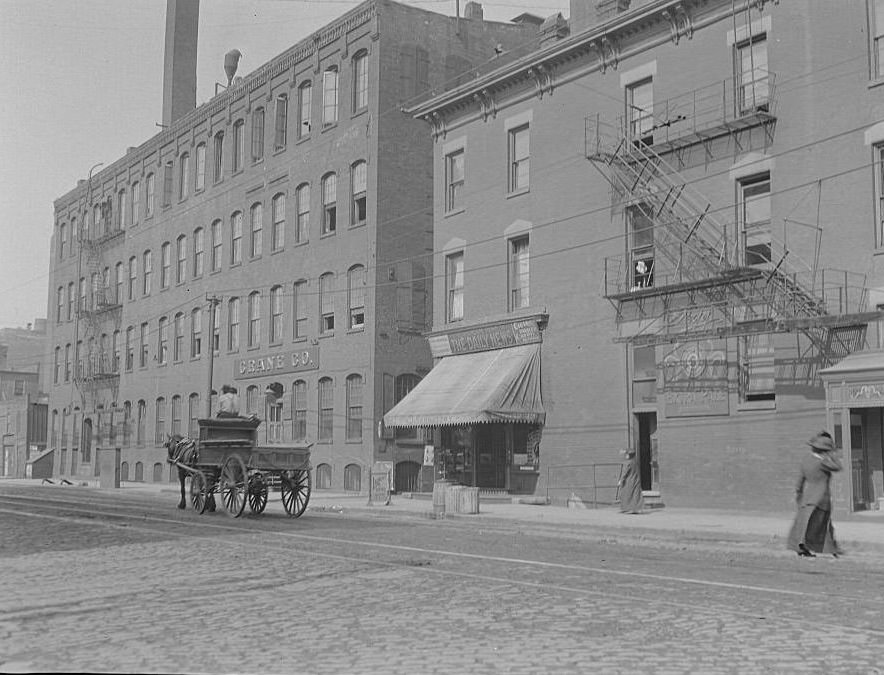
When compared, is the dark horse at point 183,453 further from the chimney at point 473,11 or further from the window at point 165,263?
the window at point 165,263

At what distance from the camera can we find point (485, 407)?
88.3 ft

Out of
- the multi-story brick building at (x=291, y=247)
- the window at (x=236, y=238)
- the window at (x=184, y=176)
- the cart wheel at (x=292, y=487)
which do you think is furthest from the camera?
the window at (x=184, y=176)

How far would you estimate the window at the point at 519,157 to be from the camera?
96.7 feet

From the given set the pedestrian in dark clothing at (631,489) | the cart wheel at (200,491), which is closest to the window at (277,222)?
the cart wheel at (200,491)

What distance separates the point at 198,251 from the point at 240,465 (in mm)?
28304

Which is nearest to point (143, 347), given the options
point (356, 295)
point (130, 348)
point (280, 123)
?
point (130, 348)

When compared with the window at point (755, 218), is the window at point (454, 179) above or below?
above

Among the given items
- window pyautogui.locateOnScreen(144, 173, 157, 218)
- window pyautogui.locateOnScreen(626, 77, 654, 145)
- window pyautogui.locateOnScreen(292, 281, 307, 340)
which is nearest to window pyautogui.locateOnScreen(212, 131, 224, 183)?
window pyautogui.locateOnScreen(144, 173, 157, 218)

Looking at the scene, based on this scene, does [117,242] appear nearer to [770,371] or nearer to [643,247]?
[643,247]

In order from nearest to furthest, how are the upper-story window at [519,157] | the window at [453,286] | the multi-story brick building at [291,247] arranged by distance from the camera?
1. the upper-story window at [519,157]
2. the window at [453,286]
3. the multi-story brick building at [291,247]

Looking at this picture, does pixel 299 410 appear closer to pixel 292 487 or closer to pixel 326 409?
pixel 326 409

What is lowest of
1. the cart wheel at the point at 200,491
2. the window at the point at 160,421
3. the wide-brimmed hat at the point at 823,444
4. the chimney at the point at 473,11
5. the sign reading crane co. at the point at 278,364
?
the cart wheel at the point at 200,491

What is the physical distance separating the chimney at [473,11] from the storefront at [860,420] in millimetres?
24525

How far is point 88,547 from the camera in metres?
14.7
